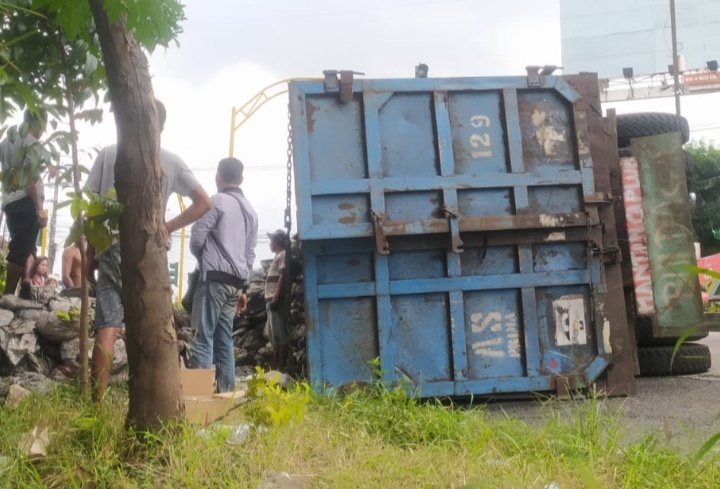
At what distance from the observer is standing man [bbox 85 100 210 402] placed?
407 centimetres

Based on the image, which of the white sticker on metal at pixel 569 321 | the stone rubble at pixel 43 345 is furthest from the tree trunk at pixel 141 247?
the white sticker on metal at pixel 569 321

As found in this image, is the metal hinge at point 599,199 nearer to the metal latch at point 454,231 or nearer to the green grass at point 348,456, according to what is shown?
the metal latch at point 454,231

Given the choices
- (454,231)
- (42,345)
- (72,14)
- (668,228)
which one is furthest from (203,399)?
(668,228)

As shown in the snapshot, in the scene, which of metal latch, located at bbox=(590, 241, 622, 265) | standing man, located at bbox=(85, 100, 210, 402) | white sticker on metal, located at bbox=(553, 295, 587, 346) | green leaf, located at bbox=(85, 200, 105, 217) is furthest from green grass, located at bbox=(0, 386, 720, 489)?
metal latch, located at bbox=(590, 241, 622, 265)

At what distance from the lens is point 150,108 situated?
3.12 meters

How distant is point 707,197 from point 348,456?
97.9 feet

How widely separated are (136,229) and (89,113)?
4.45ft

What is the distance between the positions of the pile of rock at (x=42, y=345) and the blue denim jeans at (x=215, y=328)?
63 centimetres

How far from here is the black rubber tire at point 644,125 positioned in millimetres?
6566

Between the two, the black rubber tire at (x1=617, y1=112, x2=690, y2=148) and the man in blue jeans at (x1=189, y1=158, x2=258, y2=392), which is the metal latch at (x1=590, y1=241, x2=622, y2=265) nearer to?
the black rubber tire at (x1=617, y1=112, x2=690, y2=148)

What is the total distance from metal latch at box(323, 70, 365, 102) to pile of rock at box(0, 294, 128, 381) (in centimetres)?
229

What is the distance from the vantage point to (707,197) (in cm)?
2994

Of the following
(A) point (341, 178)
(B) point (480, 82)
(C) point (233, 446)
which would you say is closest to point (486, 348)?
(A) point (341, 178)

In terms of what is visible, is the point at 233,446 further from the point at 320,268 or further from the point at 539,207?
the point at 539,207
